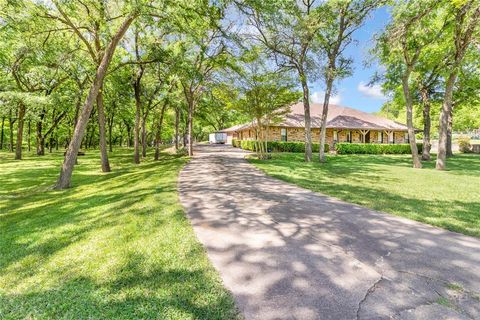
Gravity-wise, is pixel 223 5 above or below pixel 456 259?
above

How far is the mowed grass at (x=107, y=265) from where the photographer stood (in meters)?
2.68

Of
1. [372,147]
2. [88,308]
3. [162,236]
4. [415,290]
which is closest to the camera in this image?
[88,308]

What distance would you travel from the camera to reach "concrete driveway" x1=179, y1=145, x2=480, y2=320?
2666mm

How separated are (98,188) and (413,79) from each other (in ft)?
76.2

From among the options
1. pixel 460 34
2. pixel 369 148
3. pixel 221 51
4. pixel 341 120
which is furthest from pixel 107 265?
pixel 341 120

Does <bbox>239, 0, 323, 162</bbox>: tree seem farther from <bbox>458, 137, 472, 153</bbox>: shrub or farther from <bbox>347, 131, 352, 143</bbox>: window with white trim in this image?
<bbox>458, 137, 472, 153</bbox>: shrub

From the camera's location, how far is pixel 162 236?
4461mm

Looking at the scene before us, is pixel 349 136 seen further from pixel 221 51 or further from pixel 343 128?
pixel 221 51

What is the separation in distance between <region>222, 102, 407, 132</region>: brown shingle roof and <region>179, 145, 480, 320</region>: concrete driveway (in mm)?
23724

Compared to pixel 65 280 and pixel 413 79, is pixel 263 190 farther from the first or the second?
pixel 413 79

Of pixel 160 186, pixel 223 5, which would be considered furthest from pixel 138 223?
pixel 223 5

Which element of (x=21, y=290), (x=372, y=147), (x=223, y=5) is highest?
(x=223, y=5)

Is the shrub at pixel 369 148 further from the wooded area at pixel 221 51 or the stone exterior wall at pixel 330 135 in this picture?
the wooded area at pixel 221 51

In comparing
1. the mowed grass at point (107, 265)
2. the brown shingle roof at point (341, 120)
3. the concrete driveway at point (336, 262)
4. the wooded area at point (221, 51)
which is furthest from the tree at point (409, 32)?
the brown shingle roof at point (341, 120)
